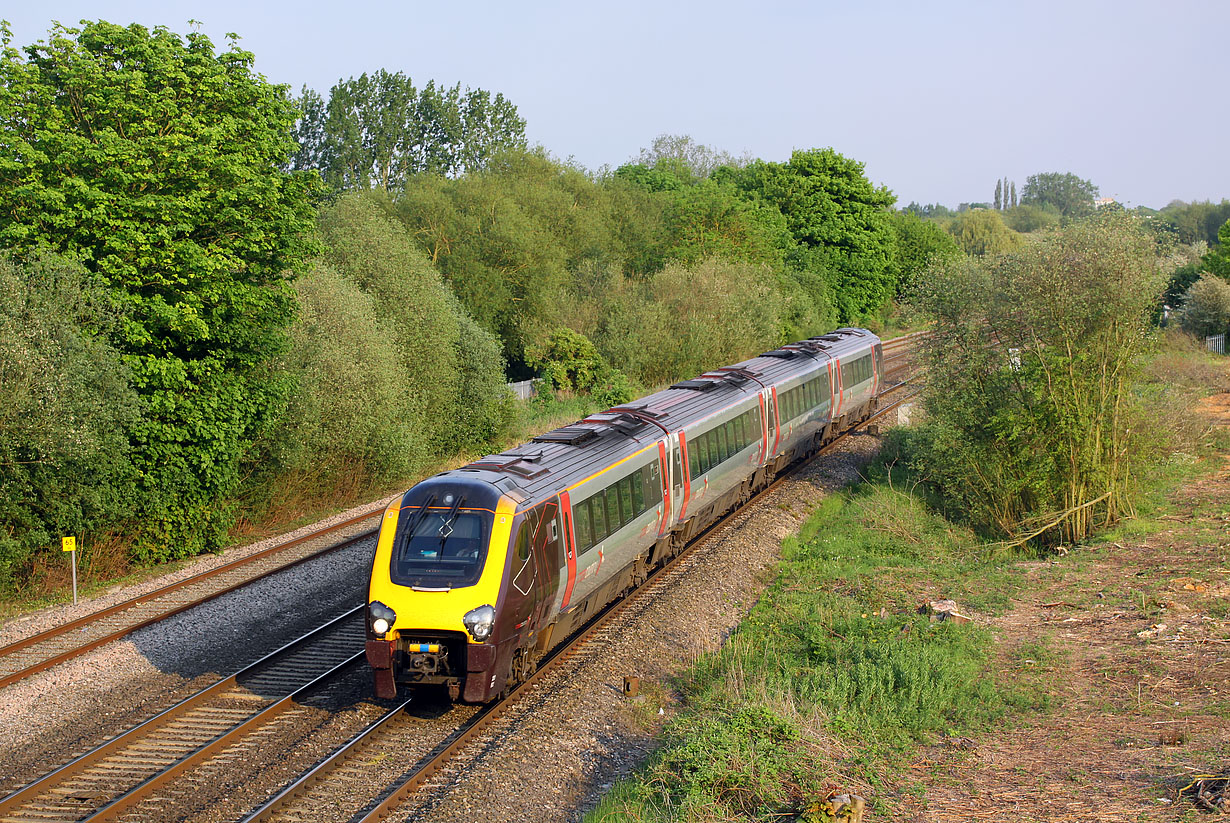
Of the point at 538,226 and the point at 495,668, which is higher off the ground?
the point at 538,226

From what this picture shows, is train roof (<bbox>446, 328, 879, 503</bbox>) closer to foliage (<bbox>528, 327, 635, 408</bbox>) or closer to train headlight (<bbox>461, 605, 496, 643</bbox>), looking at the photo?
train headlight (<bbox>461, 605, 496, 643</bbox>)

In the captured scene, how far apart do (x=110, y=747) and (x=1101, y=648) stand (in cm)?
1233

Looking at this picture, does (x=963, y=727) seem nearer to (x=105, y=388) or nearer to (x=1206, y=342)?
(x=105, y=388)

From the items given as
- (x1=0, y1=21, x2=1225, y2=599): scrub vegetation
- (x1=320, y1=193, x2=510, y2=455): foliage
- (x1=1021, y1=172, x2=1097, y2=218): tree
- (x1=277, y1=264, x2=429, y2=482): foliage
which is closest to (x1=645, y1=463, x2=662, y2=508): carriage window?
(x1=0, y1=21, x2=1225, y2=599): scrub vegetation

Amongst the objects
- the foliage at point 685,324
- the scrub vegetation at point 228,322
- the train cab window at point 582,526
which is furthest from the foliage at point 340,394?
the foliage at point 685,324

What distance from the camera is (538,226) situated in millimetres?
48344

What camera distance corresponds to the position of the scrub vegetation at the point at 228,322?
17.1 meters

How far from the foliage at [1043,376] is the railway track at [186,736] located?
44.3ft

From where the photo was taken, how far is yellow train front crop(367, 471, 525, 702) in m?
10.8

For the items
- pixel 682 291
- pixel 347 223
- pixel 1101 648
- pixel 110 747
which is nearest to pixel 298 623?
pixel 110 747

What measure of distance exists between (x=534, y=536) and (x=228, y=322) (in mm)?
11383

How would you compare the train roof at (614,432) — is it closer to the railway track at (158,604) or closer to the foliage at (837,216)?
the railway track at (158,604)

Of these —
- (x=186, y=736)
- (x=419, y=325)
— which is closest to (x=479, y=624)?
(x=186, y=736)

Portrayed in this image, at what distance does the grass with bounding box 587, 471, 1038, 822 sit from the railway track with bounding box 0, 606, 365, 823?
437cm
